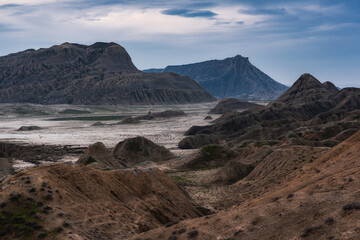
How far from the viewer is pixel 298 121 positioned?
8231cm

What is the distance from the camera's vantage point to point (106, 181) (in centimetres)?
2539

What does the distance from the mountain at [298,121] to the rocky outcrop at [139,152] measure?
430 inches

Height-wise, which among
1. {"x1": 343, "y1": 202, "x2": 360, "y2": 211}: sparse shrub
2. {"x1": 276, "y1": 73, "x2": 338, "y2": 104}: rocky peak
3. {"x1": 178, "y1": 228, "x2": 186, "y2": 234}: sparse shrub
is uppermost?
{"x1": 276, "y1": 73, "x2": 338, "y2": 104}: rocky peak

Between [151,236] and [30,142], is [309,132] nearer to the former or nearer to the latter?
[151,236]

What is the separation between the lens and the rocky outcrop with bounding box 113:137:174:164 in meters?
53.5

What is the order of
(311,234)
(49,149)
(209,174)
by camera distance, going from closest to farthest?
(311,234) → (209,174) → (49,149)

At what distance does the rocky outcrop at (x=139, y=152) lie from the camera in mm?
53531

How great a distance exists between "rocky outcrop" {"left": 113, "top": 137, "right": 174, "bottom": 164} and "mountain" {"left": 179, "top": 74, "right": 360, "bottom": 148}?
35.9ft

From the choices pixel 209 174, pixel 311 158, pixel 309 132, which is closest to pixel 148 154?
pixel 209 174

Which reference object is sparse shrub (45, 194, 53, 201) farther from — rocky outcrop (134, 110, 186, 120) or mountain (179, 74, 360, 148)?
rocky outcrop (134, 110, 186, 120)

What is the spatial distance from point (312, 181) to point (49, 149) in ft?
164

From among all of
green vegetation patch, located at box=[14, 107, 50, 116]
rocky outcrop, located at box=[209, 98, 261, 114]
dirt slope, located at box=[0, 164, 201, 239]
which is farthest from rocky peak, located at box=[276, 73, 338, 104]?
dirt slope, located at box=[0, 164, 201, 239]

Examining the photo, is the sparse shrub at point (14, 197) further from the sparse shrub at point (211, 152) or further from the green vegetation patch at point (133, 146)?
the green vegetation patch at point (133, 146)

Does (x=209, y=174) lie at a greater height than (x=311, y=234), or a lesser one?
lesser
